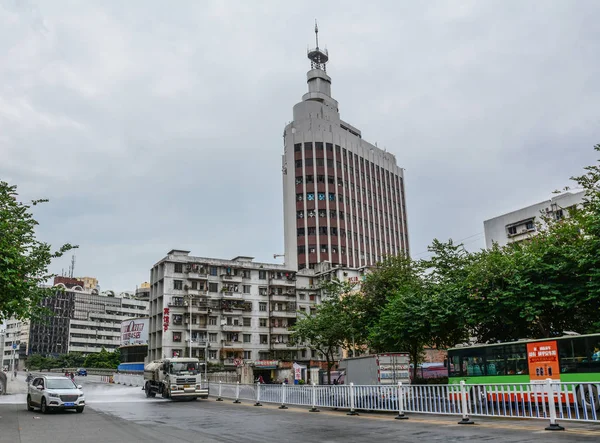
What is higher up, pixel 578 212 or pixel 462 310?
pixel 578 212

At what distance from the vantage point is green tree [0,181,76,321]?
811 inches

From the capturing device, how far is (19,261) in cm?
2111

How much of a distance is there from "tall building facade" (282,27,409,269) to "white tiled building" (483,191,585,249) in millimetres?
28015

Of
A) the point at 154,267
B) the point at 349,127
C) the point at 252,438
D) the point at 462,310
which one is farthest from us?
the point at 349,127

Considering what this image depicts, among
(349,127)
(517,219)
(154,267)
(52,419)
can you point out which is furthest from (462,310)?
(349,127)

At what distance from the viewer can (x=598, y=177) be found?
28266 millimetres

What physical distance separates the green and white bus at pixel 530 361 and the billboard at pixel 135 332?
229 ft

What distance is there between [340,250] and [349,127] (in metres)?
30.6

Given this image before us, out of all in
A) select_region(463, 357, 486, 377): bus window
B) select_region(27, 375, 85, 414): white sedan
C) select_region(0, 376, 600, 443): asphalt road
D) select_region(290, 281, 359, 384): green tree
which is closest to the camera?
select_region(0, 376, 600, 443): asphalt road

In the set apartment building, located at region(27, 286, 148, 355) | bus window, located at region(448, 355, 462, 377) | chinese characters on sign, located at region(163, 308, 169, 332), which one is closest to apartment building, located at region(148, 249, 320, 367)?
chinese characters on sign, located at region(163, 308, 169, 332)

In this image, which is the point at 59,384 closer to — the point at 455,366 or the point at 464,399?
the point at 464,399

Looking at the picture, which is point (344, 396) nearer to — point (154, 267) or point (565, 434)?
point (565, 434)

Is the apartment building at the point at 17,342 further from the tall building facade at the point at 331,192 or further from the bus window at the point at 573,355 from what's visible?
the bus window at the point at 573,355

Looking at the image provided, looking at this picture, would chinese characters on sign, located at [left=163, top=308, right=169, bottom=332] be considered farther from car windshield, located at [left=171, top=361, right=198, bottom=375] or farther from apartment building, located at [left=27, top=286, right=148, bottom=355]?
apartment building, located at [left=27, top=286, right=148, bottom=355]
